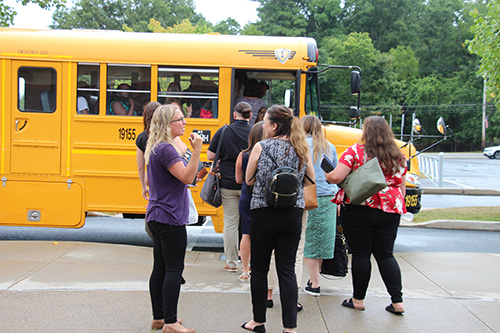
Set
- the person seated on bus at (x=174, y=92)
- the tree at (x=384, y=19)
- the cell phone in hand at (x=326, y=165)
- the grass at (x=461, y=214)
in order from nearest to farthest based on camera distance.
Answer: the cell phone in hand at (x=326, y=165) → the person seated on bus at (x=174, y=92) → the grass at (x=461, y=214) → the tree at (x=384, y=19)

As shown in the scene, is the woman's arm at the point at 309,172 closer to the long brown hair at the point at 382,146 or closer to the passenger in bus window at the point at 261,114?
the long brown hair at the point at 382,146

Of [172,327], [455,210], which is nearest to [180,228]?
[172,327]

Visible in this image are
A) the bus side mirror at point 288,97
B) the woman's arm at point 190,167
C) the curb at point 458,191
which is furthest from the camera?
the curb at point 458,191

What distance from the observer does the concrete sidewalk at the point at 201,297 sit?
431 cm

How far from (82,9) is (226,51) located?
6157 cm

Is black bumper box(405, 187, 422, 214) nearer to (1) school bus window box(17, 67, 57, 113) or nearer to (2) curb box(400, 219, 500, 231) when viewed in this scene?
(2) curb box(400, 219, 500, 231)

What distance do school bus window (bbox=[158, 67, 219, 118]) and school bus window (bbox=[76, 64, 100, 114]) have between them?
0.88 m

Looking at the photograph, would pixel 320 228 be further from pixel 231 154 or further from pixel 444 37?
pixel 444 37

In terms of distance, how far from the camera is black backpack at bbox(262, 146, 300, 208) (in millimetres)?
3717

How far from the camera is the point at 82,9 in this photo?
6238 cm

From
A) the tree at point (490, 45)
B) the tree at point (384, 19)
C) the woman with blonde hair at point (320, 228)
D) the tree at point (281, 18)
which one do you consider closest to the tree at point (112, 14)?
the tree at point (281, 18)

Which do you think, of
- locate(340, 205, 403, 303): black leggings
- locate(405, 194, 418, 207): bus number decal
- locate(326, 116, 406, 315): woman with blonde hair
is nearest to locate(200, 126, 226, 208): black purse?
locate(326, 116, 406, 315): woman with blonde hair

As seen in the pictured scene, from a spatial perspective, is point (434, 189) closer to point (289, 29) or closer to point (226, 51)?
point (226, 51)

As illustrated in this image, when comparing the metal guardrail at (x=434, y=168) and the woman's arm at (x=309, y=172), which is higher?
the woman's arm at (x=309, y=172)
